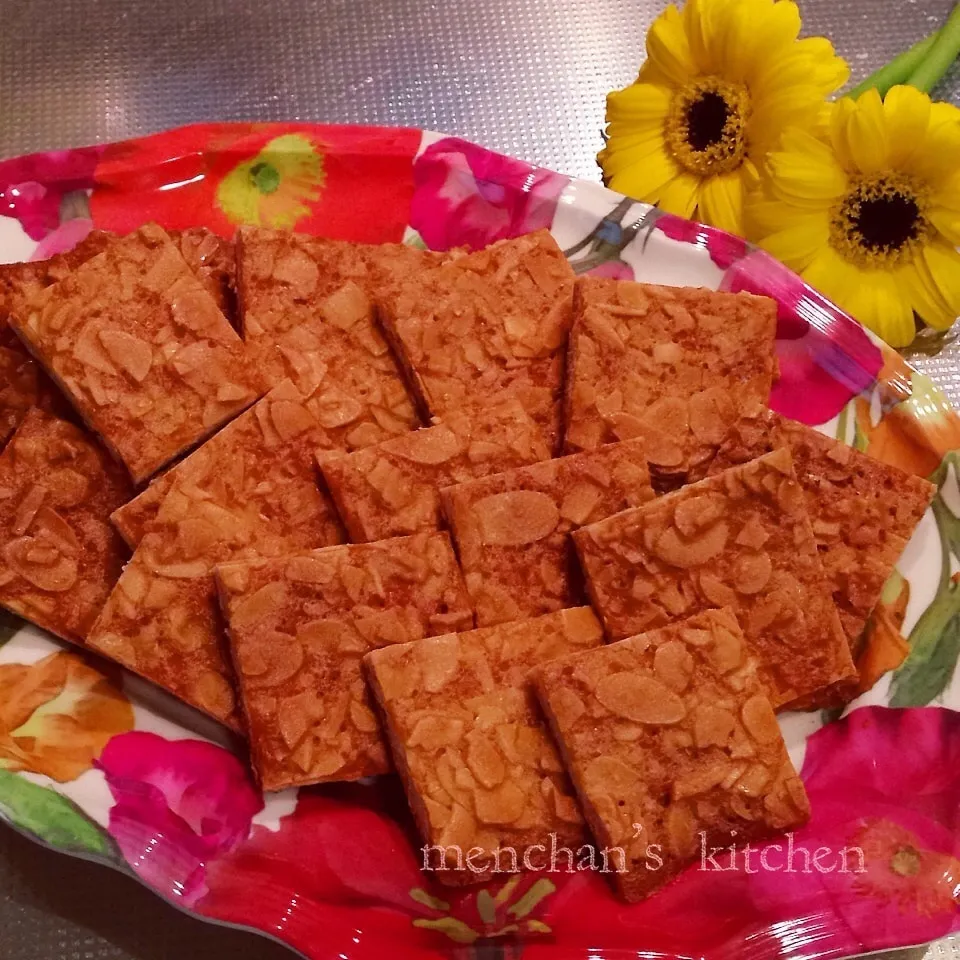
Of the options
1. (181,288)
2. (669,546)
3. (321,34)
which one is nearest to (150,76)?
(321,34)

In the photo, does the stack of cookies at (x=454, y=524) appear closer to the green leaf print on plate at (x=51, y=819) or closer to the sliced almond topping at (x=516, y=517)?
the sliced almond topping at (x=516, y=517)

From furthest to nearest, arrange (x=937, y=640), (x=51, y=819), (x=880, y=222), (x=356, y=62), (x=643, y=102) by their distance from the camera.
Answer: (x=356, y=62), (x=643, y=102), (x=880, y=222), (x=937, y=640), (x=51, y=819)

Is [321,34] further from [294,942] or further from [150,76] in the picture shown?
[294,942]

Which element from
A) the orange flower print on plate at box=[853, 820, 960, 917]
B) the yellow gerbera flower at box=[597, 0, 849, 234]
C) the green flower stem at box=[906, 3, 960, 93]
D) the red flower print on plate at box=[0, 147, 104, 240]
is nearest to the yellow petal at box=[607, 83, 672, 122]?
the yellow gerbera flower at box=[597, 0, 849, 234]

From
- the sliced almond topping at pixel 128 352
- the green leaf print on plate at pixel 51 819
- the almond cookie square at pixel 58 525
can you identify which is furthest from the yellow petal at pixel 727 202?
the green leaf print on plate at pixel 51 819

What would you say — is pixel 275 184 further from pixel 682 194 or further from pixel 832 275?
pixel 832 275

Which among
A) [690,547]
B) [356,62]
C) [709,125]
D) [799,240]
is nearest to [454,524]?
[690,547]
